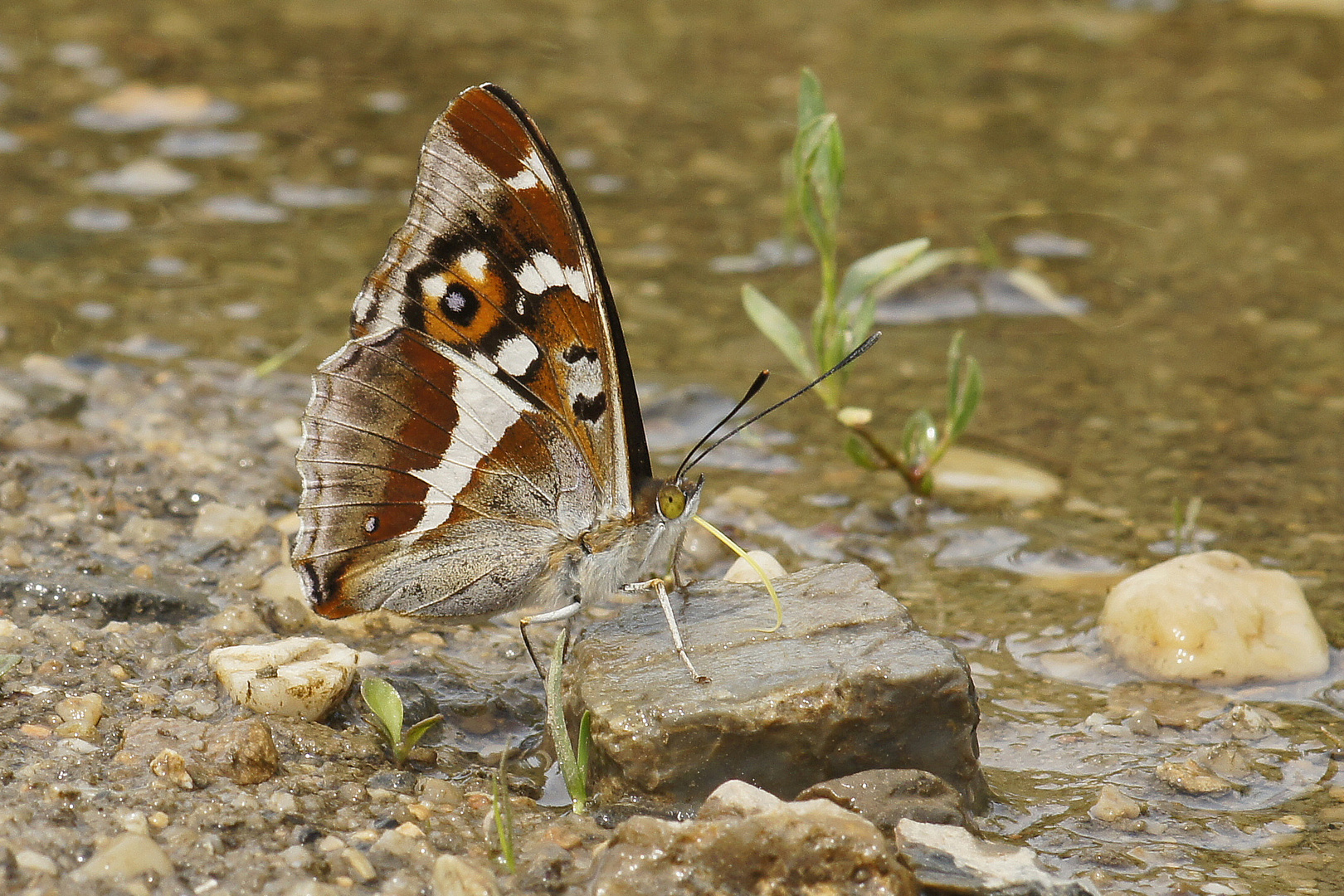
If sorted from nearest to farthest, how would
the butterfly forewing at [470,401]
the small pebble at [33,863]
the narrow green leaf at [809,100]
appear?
the small pebble at [33,863] < the butterfly forewing at [470,401] < the narrow green leaf at [809,100]

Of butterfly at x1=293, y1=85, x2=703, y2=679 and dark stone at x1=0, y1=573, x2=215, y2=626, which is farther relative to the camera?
dark stone at x1=0, y1=573, x2=215, y2=626

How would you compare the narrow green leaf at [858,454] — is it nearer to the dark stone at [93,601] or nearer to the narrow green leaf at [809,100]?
the narrow green leaf at [809,100]

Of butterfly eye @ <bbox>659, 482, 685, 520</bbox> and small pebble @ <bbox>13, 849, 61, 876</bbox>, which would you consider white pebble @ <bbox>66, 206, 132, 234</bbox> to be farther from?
small pebble @ <bbox>13, 849, 61, 876</bbox>

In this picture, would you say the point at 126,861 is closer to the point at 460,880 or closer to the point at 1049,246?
the point at 460,880

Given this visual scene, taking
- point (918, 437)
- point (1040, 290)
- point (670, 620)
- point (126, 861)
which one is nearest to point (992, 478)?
point (918, 437)

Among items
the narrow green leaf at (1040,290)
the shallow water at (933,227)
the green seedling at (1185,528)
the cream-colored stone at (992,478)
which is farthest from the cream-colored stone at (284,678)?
the narrow green leaf at (1040,290)

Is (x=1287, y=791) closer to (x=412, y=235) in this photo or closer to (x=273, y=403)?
(x=412, y=235)

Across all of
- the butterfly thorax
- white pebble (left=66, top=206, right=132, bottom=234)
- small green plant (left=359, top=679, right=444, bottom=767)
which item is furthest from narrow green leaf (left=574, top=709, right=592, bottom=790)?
Result: white pebble (left=66, top=206, right=132, bottom=234)
